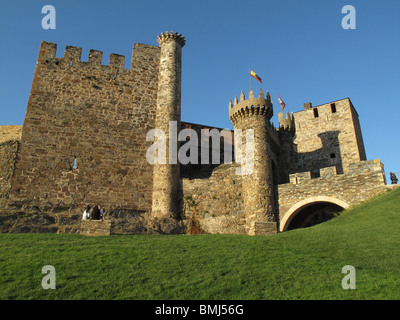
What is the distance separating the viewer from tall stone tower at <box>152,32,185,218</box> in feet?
61.8

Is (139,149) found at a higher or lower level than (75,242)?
higher

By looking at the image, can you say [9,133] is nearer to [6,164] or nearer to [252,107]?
[6,164]

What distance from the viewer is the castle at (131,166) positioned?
→ 690 inches

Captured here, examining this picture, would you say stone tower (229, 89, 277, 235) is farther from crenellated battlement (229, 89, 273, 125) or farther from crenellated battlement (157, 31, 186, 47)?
crenellated battlement (157, 31, 186, 47)

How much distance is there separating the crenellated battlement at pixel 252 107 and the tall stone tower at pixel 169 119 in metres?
4.35

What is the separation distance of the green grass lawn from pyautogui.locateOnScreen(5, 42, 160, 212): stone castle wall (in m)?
5.04

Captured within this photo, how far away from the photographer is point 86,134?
1923cm

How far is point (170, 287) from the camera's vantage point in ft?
25.2

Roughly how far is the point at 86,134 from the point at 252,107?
1086 cm

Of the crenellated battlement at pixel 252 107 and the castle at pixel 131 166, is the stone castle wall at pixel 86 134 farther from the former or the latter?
the crenellated battlement at pixel 252 107
